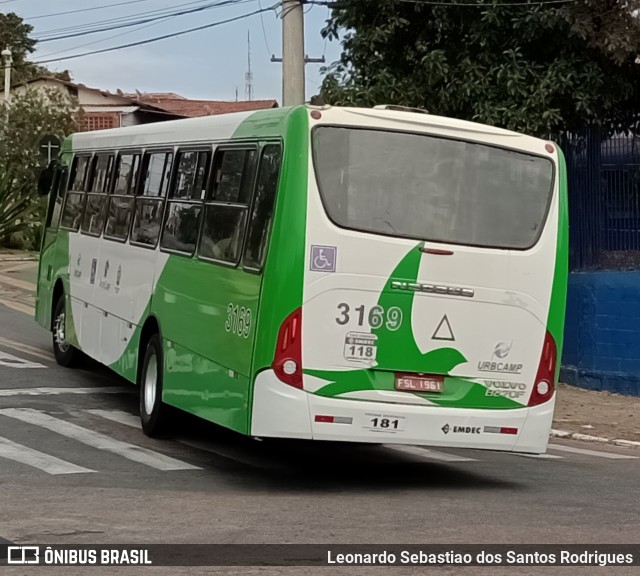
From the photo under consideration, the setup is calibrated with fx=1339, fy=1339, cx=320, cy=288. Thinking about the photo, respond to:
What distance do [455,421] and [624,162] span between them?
751cm

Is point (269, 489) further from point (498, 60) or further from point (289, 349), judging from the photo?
point (498, 60)

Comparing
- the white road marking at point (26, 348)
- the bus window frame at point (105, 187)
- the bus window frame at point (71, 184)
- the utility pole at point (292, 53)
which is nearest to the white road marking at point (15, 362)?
the white road marking at point (26, 348)

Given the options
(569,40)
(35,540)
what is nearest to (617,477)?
(35,540)

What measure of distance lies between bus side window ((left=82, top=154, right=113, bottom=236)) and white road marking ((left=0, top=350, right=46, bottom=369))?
2088 millimetres

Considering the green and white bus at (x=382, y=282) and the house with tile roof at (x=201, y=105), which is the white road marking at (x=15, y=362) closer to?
the green and white bus at (x=382, y=282)

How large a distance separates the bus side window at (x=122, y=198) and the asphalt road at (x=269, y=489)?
1.86 m

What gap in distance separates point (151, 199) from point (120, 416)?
2.23 metres

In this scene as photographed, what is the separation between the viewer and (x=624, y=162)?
16641mm

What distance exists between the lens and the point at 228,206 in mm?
10969

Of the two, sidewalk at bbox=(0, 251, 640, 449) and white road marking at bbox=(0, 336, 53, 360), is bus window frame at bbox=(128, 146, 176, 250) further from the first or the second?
sidewalk at bbox=(0, 251, 640, 449)

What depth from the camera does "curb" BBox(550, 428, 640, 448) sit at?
1388cm

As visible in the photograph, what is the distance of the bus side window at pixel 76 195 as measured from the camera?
16125 mm

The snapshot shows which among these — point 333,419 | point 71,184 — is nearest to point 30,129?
point 71,184

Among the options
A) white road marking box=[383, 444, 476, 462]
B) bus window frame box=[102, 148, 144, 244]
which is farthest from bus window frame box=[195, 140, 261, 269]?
white road marking box=[383, 444, 476, 462]
